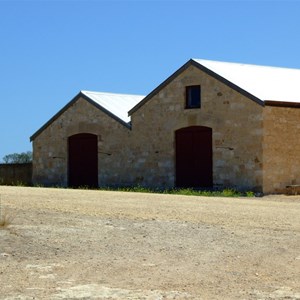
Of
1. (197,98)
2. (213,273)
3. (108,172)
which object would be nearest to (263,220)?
(213,273)

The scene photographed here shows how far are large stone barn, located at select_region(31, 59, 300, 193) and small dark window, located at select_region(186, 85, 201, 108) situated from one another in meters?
0.03

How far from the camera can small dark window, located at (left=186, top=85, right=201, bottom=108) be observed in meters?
25.2

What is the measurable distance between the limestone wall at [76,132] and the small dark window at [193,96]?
2.91 metres

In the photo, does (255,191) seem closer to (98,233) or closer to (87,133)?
(87,133)

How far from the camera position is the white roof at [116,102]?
2836 centimetres

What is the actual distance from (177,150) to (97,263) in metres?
16.5

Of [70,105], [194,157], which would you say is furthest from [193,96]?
[70,105]

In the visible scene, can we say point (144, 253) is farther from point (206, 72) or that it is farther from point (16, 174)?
point (16, 174)

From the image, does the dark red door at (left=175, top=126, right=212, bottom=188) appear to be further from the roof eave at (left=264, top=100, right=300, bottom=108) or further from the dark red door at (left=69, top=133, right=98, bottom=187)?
the dark red door at (left=69, top=133, right=98, bottom=187)

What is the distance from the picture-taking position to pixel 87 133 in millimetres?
28516

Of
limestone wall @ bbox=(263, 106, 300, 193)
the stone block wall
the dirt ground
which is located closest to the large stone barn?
limestone wall @ bbox=(263, 106, 300, 193)

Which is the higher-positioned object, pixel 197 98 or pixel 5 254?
pixel 197 98

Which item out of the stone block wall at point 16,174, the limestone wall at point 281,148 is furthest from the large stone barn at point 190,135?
the stone block wall at point 16,174

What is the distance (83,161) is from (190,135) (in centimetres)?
520
